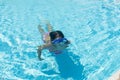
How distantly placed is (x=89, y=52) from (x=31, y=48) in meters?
1.94

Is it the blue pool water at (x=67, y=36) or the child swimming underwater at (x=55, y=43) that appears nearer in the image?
the child swimming underwater at (x=55, y=43)

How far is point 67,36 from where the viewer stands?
38.6 feet

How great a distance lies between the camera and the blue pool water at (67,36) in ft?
33.5

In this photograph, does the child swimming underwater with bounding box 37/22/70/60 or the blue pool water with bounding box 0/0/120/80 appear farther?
the blue pool water with bounding box 0/0/120/80

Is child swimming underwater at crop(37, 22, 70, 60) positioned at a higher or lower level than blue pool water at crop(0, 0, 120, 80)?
higher

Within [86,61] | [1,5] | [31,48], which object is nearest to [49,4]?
[1,5]

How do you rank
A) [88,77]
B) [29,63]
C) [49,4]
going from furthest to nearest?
[49,4] → [29,63] → [88,77]

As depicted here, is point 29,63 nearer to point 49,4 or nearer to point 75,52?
point 75,52

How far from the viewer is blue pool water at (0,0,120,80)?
10202 millimetres

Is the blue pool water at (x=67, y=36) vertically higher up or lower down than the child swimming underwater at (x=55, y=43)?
lower down

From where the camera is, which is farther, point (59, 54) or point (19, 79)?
point (59, 54)

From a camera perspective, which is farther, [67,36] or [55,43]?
[67,36]

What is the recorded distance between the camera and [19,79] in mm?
9977

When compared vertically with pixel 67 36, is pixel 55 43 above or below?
above
